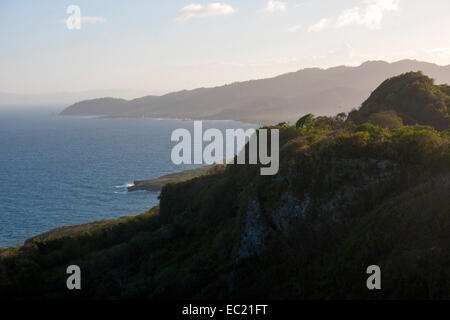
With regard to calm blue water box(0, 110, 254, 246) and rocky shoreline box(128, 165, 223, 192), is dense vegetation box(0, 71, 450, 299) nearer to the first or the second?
calm blue water box(0, 110, 254, 246)

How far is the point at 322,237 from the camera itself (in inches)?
608

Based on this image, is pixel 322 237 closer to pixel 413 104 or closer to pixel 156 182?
pixel 413 104

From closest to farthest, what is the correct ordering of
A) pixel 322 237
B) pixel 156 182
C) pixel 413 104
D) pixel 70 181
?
pixel 322 237 < pixel 413 104 < pixel 156 182 < pixel 70 181

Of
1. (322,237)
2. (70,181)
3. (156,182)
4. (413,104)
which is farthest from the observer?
(70,181)

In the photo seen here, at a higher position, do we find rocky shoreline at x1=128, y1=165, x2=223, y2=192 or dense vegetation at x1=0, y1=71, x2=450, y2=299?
dense vegetation at x1=0, y1=71, x2=450, y2=299

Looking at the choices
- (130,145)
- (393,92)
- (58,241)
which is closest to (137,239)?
(58,241)

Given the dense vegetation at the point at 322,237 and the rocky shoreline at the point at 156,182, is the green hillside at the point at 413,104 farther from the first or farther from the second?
the rocky shoreline at the point at 156,182

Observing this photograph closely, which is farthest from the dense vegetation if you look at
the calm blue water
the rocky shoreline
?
the rocky shoreline

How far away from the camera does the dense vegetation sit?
39.1 ft

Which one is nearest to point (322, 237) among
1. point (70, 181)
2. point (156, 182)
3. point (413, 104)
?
point (413, 104)

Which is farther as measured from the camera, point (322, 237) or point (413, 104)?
point (413, 104)

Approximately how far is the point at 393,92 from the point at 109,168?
93754mm

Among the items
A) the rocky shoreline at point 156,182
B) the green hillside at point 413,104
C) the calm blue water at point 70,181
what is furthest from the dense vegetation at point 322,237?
the rocky shoreline at point 156,182

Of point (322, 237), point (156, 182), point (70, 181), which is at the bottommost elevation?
point (70, 181)
